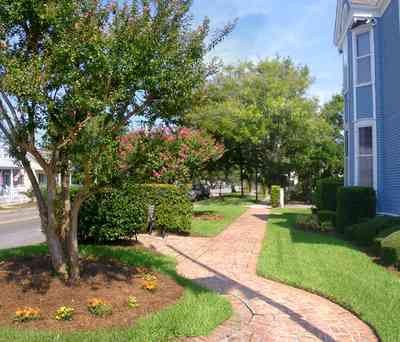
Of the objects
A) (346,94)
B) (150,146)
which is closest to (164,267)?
(150,146)

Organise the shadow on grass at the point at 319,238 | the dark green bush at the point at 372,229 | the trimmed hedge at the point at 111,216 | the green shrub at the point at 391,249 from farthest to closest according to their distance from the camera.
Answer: the shadow on grass at the point at 319,238 < the dark green bush at the point at 372,229 < the trimmed hedge at the point at 111,216 < the green shrub at the point at 391,249

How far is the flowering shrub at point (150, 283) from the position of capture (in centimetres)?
619

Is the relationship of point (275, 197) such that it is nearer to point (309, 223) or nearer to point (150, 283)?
point (309, 223)

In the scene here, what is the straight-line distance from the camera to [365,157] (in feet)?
46.5

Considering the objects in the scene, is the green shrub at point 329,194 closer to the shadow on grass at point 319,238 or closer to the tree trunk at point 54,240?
the shadow on grass at point 319,238

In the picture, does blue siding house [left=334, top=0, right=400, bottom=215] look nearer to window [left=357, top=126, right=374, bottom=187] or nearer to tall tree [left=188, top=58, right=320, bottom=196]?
window [left=357, top=126, right=374, bottom=187]

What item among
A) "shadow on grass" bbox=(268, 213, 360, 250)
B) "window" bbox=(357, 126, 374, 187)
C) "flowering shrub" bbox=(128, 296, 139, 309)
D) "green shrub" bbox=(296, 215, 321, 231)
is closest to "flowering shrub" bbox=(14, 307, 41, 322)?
"flowering shrub" bbox=(128, 296, 139, 309)

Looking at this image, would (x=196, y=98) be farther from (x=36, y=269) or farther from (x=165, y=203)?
(x=165, y=203)

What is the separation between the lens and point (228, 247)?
11219 mm

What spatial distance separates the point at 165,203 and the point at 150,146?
22.1 ft

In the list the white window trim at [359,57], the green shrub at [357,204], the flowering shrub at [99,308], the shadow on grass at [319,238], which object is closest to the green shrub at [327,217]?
the shadow on grass at [319,238]

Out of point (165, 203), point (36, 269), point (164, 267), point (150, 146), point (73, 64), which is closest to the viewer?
point (73, 64)

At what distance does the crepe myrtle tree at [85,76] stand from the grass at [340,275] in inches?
143

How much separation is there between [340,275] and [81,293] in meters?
4.53
